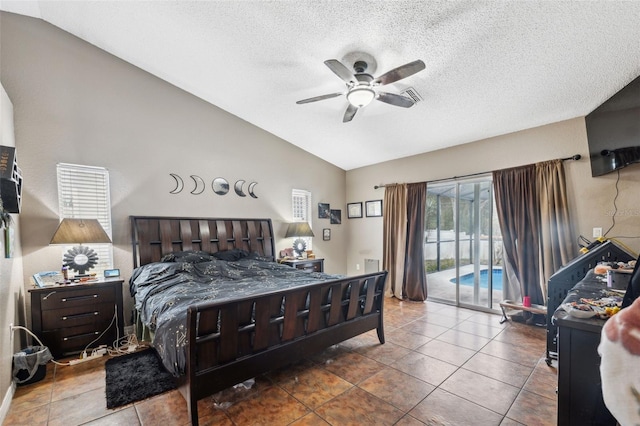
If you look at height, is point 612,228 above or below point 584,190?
below

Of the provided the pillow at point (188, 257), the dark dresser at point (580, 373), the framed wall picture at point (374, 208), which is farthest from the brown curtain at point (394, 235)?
the dark dresser at point (580, 373)

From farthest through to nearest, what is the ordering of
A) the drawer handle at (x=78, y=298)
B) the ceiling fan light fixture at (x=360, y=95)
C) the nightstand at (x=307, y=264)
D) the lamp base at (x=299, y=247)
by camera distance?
the lamp base at (x=299, y=247) → the nightstand at (x=307, y=264) → the drawer handle at (x=78, y=298) → the ceiling fan light fixture at (x=360, y=95)

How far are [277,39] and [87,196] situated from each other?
9.71 feet

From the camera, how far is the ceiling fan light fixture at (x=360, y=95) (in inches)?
103

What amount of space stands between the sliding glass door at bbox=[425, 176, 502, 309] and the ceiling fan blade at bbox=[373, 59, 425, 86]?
287cm

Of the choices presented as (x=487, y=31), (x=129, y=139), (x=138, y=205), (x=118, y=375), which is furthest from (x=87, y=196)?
(x=487, y=31)

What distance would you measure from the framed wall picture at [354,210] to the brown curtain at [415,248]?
131 centimetres

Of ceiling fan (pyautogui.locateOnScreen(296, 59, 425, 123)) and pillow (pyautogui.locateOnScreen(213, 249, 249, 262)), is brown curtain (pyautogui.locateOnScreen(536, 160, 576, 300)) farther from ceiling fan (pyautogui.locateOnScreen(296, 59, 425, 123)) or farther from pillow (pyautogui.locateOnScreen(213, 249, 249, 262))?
pillow (pyautogui.locateOnScreen(213, 249, 249, 262))

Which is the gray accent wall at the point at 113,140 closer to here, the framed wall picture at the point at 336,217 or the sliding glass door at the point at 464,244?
the framed wall picture at the point at 336,217

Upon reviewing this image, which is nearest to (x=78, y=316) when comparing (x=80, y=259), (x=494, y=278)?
(x=80, y=259)

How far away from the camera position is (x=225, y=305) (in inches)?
79.1

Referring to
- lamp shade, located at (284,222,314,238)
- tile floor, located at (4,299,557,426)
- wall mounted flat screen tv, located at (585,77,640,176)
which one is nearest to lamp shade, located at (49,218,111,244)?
tile floor, located at (4,299,557,426)

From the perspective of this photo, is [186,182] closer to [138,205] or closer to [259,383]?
[138,205]

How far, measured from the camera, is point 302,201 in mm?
5844
